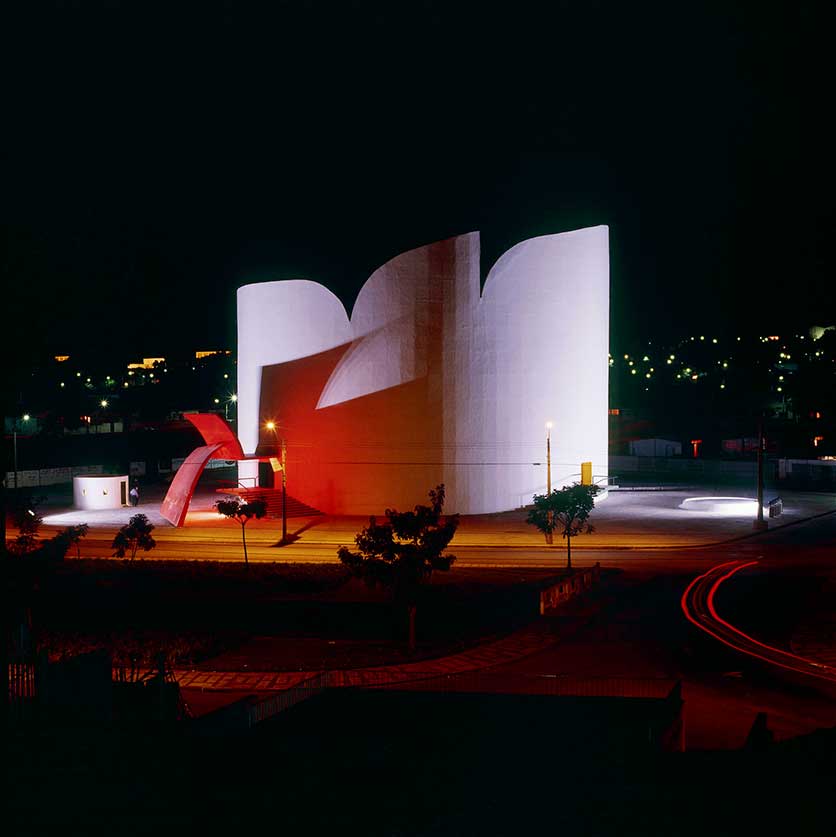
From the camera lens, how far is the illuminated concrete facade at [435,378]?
1674 inches

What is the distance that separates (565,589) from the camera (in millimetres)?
23844

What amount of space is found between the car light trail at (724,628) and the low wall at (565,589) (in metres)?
2.41

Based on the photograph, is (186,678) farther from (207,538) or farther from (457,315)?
(457,315)

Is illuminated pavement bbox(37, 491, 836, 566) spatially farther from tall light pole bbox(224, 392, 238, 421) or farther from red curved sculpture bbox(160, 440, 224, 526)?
tall light pole bbox(224, 392, 238, 421)

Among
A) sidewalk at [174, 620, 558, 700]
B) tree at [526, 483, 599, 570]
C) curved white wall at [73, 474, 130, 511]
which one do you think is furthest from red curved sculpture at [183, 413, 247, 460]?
sidewalk at [174, 620, 558, 700]

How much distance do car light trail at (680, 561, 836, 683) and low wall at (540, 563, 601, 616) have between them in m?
2.41

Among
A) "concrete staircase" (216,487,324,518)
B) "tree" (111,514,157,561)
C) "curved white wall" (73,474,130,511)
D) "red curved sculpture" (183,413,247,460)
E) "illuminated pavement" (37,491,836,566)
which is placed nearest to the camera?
"tree" (111,514,157,561)

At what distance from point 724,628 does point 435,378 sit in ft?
75.9

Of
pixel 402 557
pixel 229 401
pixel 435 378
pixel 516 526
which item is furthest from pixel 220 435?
pixel 229 401

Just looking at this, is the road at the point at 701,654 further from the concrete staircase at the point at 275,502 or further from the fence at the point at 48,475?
the fence at the point at 48,475

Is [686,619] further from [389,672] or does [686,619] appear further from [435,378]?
[435,378]

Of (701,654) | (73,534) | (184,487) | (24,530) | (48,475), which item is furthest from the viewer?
Answer: (48,475)

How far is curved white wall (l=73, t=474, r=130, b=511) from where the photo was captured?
1807 inches

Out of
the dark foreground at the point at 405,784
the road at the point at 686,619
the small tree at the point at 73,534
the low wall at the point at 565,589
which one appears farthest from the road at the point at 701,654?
the small tree at the point at 73,534
